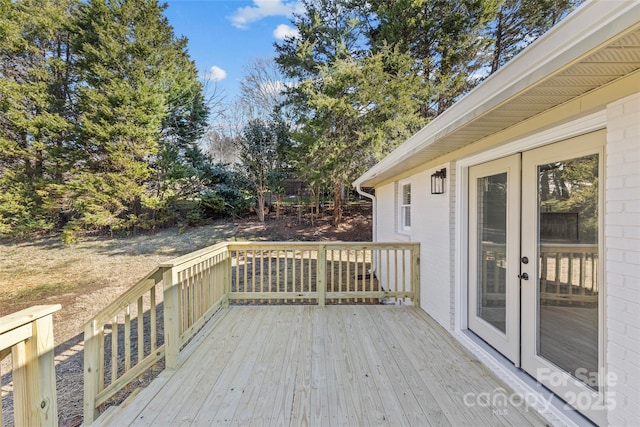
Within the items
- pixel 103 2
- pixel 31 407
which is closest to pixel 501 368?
pixel 31 407

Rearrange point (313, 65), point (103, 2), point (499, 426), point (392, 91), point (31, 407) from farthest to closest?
point (103, 2), point (313, 65), point (392, 91), point (499, 426), point (31, 407)

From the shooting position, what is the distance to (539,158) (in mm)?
2133

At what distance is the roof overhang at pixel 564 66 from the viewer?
3.58 ft

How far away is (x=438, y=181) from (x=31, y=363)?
146 inches

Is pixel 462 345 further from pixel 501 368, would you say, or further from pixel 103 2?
pixel 103 2

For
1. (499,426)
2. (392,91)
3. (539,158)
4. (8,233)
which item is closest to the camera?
(499,426)

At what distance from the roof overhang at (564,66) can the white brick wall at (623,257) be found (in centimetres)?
26

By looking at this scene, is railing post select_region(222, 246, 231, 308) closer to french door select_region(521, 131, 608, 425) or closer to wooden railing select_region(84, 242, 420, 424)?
wooden railing select_region(84, 242, 420, 424)

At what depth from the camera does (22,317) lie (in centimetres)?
126

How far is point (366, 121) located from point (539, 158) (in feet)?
24.0

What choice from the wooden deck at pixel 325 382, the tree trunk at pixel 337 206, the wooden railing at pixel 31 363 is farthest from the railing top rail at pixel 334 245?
the tree trunk at pixel 337 206

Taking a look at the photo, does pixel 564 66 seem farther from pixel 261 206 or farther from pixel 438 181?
pixel 261 206

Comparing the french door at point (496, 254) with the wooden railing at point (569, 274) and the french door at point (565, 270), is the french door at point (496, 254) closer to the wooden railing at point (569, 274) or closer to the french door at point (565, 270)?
the french door at point (565, 270)

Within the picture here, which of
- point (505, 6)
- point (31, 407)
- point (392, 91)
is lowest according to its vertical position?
point (31, 407)
